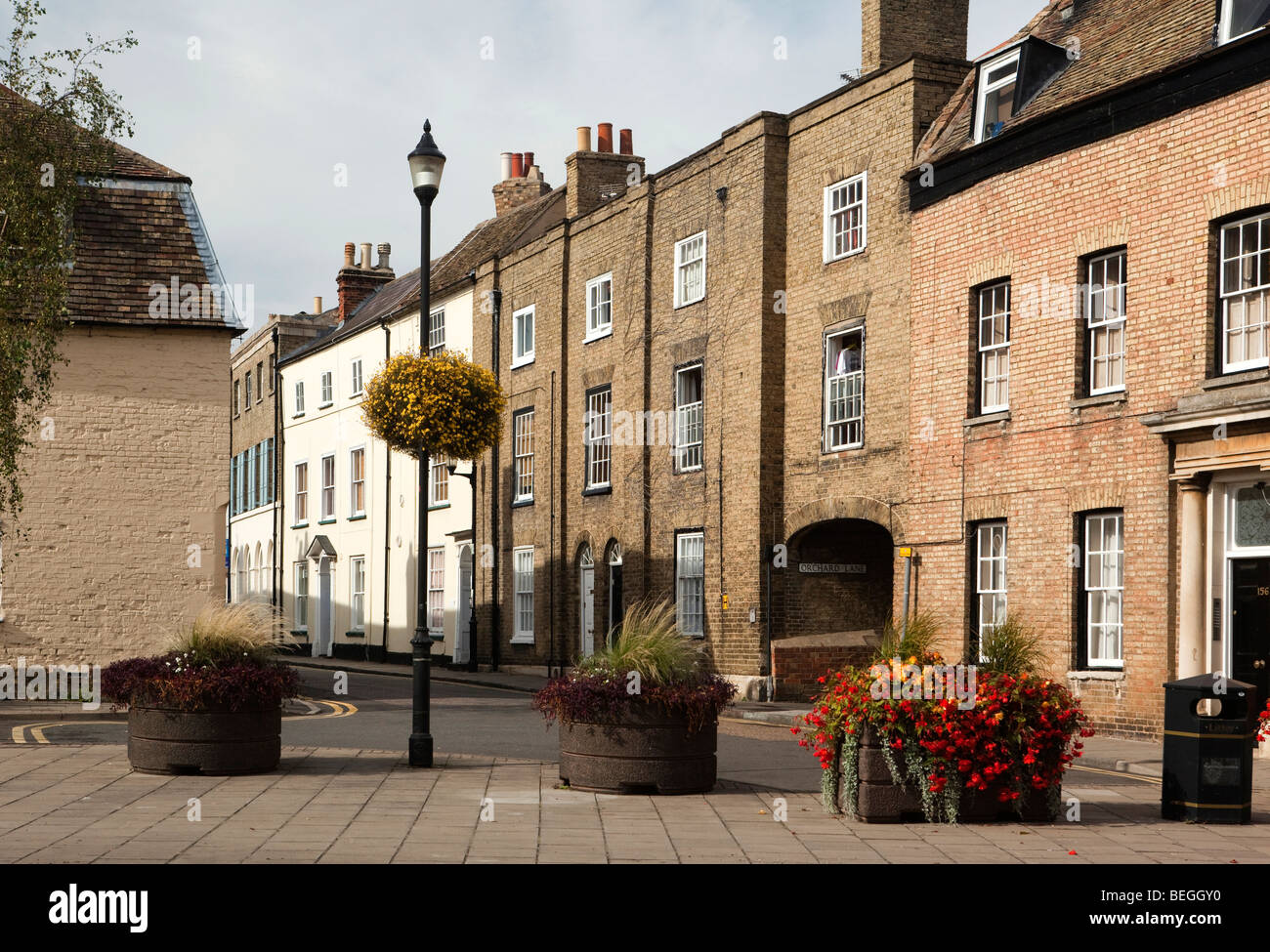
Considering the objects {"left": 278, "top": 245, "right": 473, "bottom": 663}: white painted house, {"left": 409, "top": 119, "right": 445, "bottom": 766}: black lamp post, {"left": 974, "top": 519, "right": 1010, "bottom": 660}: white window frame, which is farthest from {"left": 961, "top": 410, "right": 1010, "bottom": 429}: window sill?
{"left": 278, "top": 245, "right": 473, "bottom": 663}: white painted house

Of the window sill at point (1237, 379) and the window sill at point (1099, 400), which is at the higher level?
the window sill at point (1237, 379)

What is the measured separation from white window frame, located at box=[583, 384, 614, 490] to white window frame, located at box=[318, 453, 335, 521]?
13952 millimetres

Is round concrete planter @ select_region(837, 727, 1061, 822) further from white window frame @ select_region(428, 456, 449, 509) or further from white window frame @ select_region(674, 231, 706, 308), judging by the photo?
white window frame @ select_region(428, 456, 449, 509)

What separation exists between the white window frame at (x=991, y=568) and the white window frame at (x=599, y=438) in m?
10.8

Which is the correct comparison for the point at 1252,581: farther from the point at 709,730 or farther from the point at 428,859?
the point at 428,859

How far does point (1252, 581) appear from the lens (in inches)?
642

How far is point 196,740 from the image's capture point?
42.5ft

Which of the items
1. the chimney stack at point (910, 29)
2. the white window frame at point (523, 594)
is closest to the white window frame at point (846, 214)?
the chimney stack at point (910, 29)

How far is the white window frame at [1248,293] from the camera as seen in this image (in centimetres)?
1617

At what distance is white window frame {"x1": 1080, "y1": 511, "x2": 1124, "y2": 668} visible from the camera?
1805 cm

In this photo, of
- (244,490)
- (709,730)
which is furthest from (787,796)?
(244,490)
